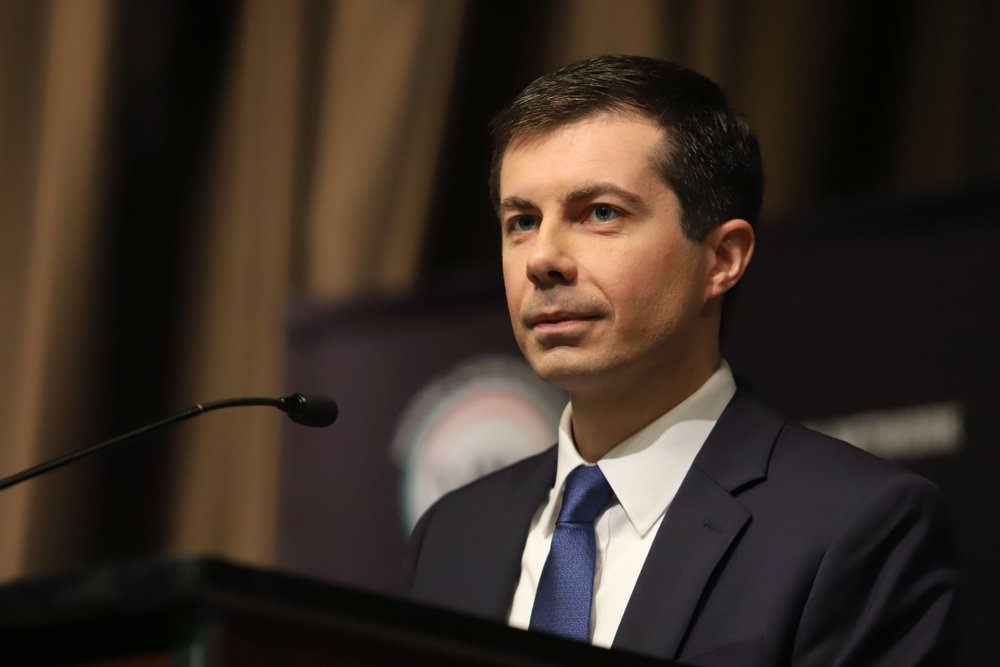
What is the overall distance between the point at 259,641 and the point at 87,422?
3448 mm

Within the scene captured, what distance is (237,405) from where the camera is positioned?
1932mm

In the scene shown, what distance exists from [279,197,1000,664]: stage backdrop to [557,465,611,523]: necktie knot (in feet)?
3.44

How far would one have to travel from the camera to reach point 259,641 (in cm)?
128

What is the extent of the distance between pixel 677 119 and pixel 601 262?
26 centimetres

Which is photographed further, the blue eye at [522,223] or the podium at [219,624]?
Result: the blue eye at [522,223]

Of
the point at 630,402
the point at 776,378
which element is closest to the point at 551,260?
the point at 630,402

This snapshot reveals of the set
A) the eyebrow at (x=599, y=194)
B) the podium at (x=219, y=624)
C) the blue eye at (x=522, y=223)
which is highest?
the eyebrow at (x=599, y=194)

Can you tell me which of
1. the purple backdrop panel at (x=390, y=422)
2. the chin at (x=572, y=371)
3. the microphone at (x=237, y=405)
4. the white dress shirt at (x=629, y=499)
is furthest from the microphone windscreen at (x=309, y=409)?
the purple backdrop panel at (x=390, y=422)

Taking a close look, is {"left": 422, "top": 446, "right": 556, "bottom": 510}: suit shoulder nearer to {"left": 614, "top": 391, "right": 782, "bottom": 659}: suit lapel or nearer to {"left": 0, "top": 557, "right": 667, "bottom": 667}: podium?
{"left": 614, "top": 391, "right": 782, "bottom": 659}: suit lapel

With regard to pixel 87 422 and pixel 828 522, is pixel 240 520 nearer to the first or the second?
pixel 87 422

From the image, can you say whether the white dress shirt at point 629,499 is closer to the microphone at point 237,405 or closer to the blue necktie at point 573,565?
the blue necktie at point 573,565

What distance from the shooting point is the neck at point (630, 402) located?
2156 mm

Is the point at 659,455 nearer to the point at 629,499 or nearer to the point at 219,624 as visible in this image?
the point at 629,499

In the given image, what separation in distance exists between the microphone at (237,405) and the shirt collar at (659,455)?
1.36 feet
